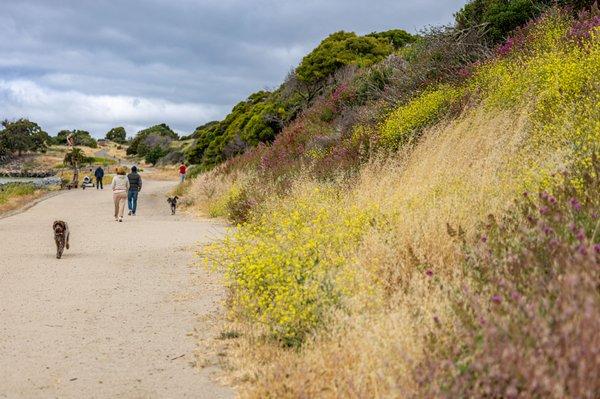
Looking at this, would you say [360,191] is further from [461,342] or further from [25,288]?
[461,342]

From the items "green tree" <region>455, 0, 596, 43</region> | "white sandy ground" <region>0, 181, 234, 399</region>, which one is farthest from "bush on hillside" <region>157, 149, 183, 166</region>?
"white sandy ground" <region>0, 181, 234, 399</region>

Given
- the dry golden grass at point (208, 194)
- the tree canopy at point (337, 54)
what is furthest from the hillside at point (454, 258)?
the tree canopy at point (337, 54)

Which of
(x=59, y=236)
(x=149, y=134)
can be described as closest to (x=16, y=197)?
(x=59, y=236)

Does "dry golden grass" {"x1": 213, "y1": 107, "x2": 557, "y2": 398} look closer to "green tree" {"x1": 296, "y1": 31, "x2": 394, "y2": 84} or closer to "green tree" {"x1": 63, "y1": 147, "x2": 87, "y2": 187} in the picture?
"green tree" {"x1": 296, "y1": 31, "x2": 394, "y2": 84}

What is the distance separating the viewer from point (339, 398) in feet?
12.7

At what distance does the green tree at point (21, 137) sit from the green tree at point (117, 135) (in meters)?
54.3

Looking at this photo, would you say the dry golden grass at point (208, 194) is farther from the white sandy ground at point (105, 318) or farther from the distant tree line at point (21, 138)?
the distant tree line at point (21, 138)

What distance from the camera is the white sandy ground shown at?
4.79 m

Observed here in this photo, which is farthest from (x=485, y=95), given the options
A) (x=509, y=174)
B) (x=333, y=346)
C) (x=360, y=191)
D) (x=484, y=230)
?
(x=333, y=346)

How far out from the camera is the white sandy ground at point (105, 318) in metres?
4.79

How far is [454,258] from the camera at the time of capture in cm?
553

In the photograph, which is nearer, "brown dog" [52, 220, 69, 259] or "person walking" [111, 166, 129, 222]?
"brown dog" [52, 220, 69, 259]

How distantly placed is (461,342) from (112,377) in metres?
2.90

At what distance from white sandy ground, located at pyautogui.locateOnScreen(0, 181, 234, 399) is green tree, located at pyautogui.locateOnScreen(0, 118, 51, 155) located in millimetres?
87609
